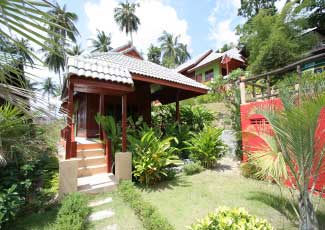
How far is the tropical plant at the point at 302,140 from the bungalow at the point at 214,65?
18.4 m

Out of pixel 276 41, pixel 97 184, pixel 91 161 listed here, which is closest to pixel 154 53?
pixel 276 41

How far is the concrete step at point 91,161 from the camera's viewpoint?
5.25 metres

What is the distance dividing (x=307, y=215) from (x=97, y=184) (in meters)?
4.24

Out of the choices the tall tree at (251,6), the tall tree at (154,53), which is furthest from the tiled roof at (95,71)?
the tall tree at (154,53)

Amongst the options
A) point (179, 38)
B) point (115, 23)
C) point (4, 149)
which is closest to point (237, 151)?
point (4, 149)

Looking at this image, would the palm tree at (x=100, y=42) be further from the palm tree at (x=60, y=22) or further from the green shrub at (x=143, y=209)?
the palm tree at (x=60, y=22)

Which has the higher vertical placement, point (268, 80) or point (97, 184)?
point (268, 80)

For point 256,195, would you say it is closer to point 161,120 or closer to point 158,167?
point 158,167

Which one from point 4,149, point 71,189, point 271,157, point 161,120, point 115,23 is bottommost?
point 71,189

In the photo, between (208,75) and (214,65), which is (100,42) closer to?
(208,75)

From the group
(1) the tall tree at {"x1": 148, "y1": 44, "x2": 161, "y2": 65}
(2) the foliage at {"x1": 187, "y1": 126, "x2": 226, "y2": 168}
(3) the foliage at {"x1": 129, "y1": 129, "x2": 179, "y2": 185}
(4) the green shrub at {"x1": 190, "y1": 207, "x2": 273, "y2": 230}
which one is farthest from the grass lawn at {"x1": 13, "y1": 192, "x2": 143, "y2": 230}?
(1) the tall tree at {"x1": 148, "y1": 44, "x2": 161, "y2": 65}

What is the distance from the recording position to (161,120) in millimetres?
9172

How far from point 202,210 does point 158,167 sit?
161 centimetres

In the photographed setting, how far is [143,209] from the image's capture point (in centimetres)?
343
